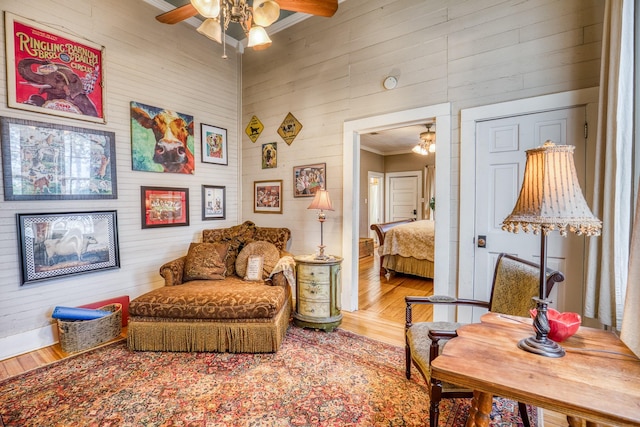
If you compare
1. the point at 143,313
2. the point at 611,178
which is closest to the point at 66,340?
the point at 143,313

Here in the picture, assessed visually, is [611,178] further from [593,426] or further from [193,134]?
[193,134]

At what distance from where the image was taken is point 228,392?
1.96 metres

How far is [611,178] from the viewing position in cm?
178

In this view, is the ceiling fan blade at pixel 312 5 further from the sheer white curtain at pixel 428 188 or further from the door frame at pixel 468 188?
the sheer white curtain at pixel 428 188

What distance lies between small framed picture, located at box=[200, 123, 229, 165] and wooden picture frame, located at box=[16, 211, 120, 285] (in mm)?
1330

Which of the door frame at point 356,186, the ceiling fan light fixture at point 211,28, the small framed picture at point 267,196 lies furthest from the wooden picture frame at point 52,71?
the door frame at point 356,186

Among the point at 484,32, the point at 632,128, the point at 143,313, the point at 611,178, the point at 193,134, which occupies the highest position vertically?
the point at 484,32

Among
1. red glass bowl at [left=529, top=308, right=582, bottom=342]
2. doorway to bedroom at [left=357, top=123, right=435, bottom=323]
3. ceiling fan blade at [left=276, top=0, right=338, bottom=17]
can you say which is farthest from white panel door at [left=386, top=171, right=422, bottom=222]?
red glass bowl at [left=529, top=308, right=582, bottom=342]

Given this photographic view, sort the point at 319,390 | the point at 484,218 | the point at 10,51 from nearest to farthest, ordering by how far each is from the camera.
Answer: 1. the point at 319,390
2. the point at 10,51
3. the point at 484,218

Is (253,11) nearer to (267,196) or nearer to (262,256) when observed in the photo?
(262,256)

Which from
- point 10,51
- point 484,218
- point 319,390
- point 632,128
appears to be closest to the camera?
point 632,128

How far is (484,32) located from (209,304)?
3.28 meters

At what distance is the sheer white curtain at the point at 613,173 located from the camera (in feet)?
5.50

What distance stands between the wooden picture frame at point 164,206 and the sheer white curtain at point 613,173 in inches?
151
